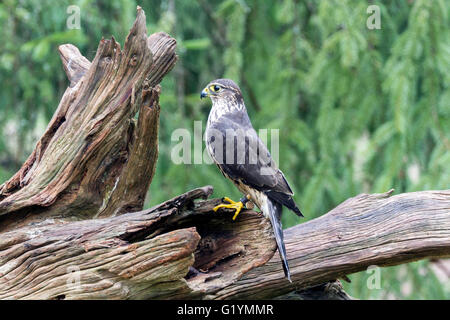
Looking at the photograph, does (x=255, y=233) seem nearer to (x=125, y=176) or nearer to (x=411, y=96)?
(x=125, y=176)

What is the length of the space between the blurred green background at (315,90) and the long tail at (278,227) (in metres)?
1.58

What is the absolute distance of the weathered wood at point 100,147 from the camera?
3.24 meters

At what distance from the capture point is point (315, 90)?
17.7 ft

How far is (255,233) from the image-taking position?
3.19 meters

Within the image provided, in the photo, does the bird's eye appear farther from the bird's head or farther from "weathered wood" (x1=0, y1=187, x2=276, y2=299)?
"weathered wood" (x1=0, y1=187, x2=276, y2=299)

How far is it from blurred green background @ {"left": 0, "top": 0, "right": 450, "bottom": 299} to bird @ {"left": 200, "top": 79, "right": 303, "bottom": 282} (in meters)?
0.97

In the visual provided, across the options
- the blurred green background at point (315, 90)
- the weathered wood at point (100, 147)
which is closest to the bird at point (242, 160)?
the weathered wood at point (100, 147)

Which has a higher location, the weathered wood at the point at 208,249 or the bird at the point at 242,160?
the bird at the point at 242,160

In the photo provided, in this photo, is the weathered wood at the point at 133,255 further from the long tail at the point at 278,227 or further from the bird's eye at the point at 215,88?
the bird's eye at the point at 215,88

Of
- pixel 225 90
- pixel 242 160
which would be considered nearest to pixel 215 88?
pixel 225 90

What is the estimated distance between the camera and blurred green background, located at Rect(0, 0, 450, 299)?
4.77 metres

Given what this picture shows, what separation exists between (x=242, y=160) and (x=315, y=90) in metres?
2.07
